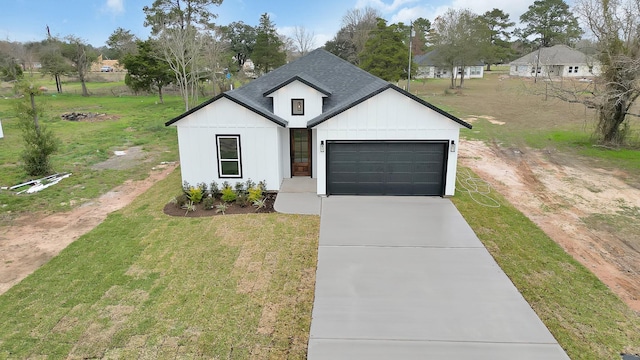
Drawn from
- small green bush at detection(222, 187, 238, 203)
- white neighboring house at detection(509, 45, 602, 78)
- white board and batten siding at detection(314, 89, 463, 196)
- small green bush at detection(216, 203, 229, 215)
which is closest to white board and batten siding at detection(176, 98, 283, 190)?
small green bush at detection(222, 187, 238, 203)

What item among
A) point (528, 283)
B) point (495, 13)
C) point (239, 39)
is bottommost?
point (528, 283)

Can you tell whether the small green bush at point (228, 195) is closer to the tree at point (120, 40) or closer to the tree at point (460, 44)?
the tree at point (460, 44)

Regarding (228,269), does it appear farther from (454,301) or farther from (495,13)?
(495,13)

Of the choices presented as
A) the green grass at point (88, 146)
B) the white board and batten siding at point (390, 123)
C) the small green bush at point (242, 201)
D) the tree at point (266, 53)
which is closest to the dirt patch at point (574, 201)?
the white board and batten siding at point (390, 123)

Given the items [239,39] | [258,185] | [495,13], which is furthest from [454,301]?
[495,13]

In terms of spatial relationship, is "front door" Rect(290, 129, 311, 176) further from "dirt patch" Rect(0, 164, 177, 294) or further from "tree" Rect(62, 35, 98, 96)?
"tree" Rect(62, 35, 98, 96)
